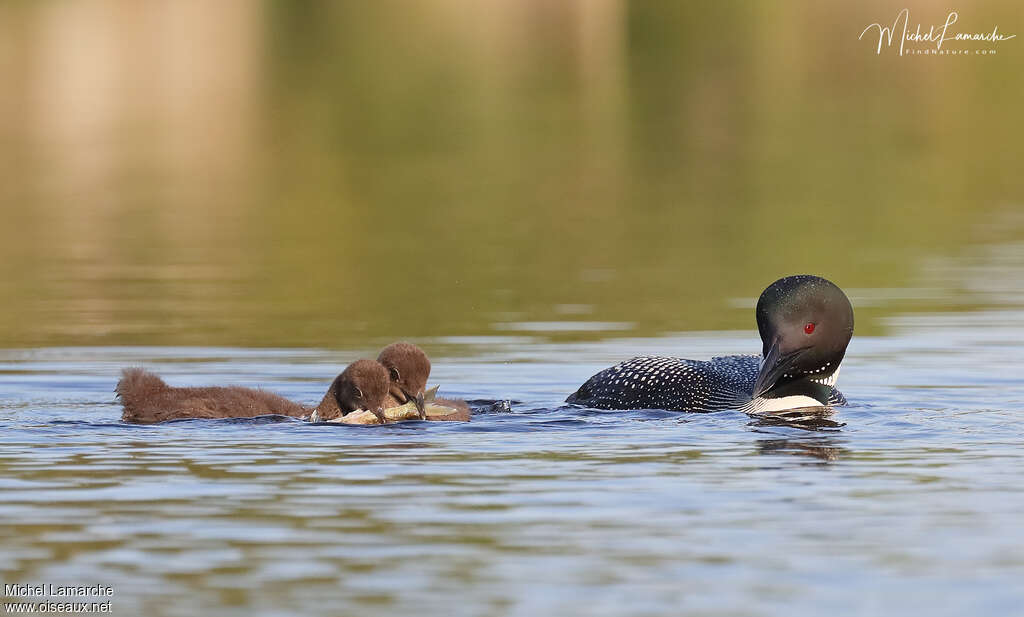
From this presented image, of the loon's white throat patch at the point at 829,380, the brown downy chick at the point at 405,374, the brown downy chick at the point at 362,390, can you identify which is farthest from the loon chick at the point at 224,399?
the loon's white throat patch at the point at 829,380

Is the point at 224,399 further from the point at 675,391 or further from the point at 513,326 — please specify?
the point at 513,326

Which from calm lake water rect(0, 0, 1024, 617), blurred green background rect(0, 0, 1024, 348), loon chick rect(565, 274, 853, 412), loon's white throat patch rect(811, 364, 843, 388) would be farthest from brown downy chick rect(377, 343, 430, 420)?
blurred green background rect(0, 0, 1024, 348)

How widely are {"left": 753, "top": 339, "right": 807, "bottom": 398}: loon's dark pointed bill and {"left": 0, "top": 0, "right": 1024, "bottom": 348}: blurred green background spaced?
3.21 m

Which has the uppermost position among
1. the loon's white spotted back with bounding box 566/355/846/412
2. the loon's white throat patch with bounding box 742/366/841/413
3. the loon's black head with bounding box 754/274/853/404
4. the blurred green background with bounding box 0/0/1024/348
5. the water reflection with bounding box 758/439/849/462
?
the blurred green background with bounding box 0/0/1024/348

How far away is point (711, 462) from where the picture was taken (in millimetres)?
7953

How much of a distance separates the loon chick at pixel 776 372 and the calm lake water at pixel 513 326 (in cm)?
24

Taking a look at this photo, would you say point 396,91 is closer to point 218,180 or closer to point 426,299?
point 218,180

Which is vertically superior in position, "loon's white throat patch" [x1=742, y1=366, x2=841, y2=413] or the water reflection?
"loon's white throat patch" [x1=742, y1=366, x2=841, y2=413]

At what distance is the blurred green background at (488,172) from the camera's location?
14727 mm

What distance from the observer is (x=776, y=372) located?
9.74 metres

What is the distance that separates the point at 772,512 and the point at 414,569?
154cm

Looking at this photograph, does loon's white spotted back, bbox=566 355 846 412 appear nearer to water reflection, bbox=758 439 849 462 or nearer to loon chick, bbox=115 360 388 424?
water reflection, bbox=758 439 849 462

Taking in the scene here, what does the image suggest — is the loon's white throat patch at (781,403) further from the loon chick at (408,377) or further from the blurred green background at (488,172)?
the blurred green background at (488,172)

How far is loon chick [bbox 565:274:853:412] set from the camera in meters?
9.76
